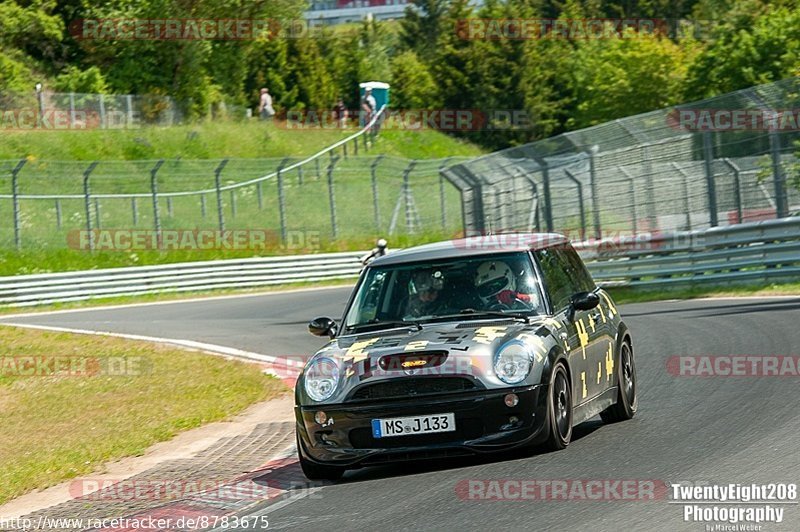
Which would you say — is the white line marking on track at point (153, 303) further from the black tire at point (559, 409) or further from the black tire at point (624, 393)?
the black tire at point (559, 409)

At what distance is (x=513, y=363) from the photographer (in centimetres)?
844

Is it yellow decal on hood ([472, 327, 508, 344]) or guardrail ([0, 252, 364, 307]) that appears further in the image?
guardrail ([0, 252, 364, 307])

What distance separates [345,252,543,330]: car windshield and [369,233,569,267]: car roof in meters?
0.04

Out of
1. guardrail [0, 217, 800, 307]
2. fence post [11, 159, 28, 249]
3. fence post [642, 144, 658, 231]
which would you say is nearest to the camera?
guardrail [0, 217, 800, 307]

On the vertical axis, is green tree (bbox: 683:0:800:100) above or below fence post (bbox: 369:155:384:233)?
above

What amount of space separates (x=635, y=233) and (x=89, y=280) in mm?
13721

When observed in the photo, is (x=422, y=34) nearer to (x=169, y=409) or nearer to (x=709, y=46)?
(x=709, y=46)

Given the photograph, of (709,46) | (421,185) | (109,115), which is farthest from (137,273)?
(709,46)

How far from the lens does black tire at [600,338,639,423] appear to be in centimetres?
1009

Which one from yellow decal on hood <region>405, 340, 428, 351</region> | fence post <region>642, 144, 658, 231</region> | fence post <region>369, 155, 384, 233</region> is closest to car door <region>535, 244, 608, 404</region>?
yellow decal on hood <region>405, 340, 428, 351</region>

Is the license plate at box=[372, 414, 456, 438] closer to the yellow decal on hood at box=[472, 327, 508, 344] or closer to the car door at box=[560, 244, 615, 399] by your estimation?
the yellow decal on hood at box=[472, 327, 508, 344]

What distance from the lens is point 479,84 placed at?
248ft

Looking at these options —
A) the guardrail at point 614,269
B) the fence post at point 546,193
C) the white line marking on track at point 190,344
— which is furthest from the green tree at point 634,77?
the white line marking on track at point 190,344

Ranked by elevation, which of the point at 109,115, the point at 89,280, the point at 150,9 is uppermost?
the point at 150,9
